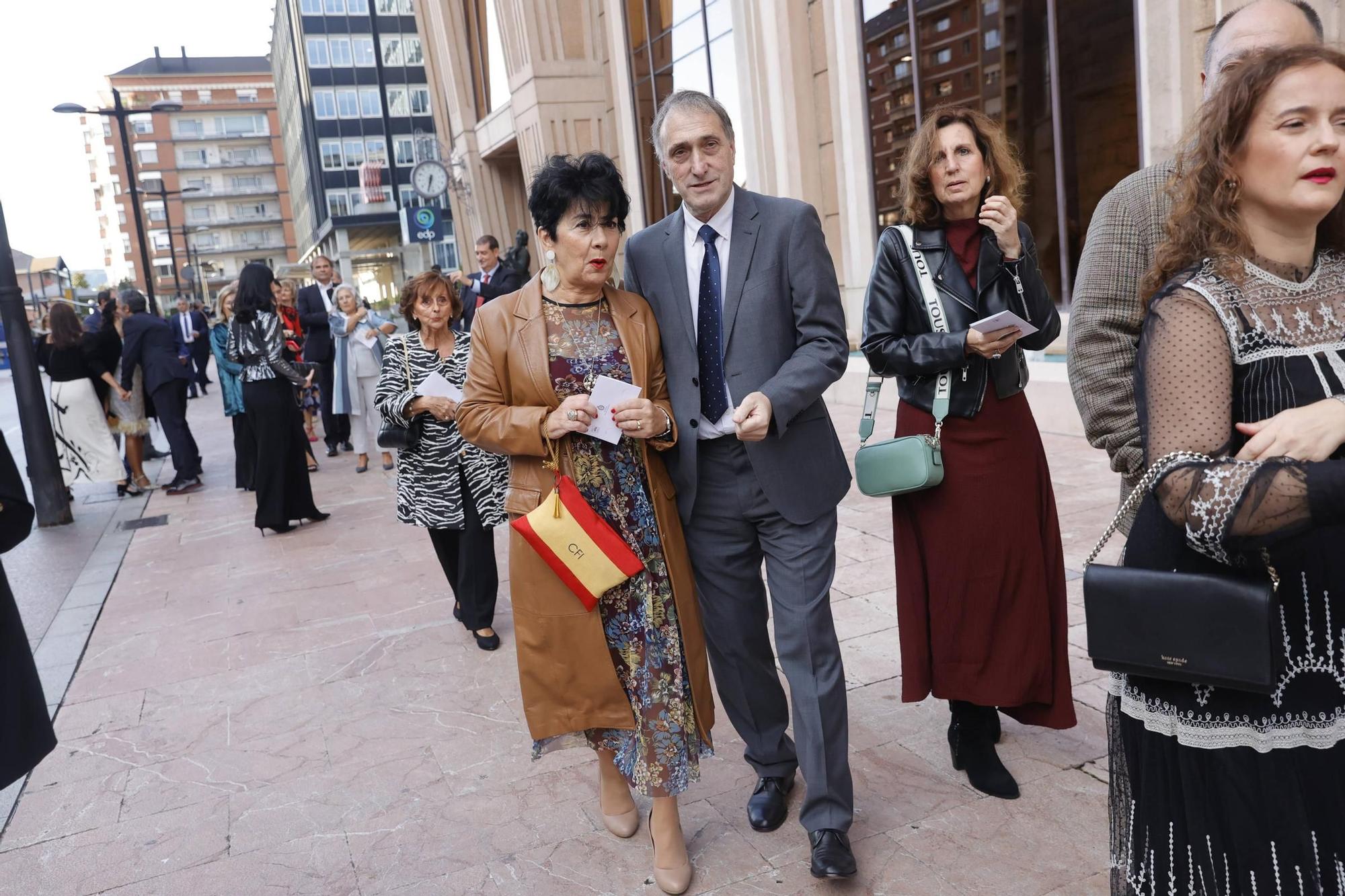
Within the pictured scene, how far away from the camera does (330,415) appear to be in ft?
42.1

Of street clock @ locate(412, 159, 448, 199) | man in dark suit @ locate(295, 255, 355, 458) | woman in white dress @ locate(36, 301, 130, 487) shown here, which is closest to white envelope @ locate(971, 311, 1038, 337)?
man in dark suit @ locate(295, 255, 355, 458)

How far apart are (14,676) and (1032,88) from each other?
28.8 feet

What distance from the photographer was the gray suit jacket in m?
2.99

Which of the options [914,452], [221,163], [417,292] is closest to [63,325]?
[417,292]

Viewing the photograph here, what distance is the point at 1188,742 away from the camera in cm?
184

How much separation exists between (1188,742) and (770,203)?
1.85m

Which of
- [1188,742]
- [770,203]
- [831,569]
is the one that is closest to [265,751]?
[831,569]

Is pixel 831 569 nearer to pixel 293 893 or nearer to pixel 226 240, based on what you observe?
pixel 293 893

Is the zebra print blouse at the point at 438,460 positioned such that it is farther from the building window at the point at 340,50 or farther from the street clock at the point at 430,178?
the building window at the point at 340,50

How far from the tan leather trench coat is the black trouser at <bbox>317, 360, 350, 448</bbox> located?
9964mm

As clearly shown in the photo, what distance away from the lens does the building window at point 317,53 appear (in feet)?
211

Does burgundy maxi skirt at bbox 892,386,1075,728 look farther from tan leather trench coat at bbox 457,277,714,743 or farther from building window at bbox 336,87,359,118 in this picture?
building window at bbox 336,87,359,118

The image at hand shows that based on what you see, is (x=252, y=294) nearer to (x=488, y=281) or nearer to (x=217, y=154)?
(x=488, y=281)

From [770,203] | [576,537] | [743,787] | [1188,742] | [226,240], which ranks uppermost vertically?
[226,240]
